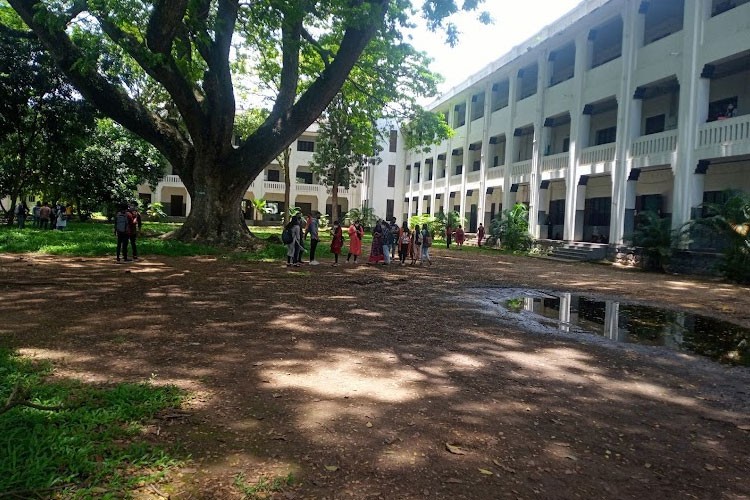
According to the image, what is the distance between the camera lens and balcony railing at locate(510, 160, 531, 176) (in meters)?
24.9

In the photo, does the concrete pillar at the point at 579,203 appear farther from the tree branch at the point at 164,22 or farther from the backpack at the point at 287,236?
the tree branch at the point at 164,22

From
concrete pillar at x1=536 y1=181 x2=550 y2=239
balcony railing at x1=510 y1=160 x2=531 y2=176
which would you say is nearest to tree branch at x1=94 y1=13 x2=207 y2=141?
concrete pillar at x1=536 y1=181 x2=550 y2=239

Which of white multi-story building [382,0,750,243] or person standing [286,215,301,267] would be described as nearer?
person standing [286,215,301,267]

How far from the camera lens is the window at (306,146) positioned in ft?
145

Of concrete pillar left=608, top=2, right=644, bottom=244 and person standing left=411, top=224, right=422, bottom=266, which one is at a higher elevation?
concrete pillar left=608, top=2, right=644, bottom=244

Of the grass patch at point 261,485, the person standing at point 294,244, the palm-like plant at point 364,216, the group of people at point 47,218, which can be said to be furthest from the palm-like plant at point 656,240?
the palm-like plant at point 364,216

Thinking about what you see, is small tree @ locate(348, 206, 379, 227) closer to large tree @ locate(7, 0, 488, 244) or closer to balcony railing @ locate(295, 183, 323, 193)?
balcony railing @ locate(295, 183, 323, 193)

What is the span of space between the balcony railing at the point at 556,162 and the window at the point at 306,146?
24966 millimetres

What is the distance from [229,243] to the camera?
50.9ft

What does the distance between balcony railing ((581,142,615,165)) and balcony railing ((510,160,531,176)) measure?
417 cm

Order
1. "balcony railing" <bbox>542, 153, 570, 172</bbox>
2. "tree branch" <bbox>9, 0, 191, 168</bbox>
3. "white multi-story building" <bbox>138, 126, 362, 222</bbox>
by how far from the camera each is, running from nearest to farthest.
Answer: "tree branch" <bbox>9, 0, 191, 168</bbox>, "balcony railing" <bbox>542, 153, 570, 172</bbox>, "white multi-story building" <bbox>138, 126, 362, 222</bbox>

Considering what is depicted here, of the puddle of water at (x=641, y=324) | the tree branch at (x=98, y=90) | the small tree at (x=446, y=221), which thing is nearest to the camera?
the puddle of water at (x=641, y=324)

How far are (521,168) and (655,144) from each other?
8677 mm

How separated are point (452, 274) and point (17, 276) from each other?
9.07 meters
